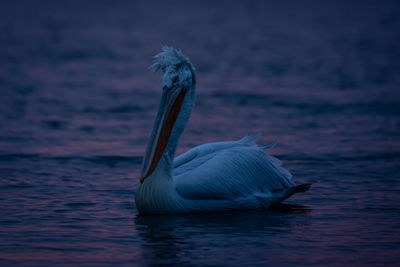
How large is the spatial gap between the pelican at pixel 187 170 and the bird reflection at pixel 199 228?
8 cm

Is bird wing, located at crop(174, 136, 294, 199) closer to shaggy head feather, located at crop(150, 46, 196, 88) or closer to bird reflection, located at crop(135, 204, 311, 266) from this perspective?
bird reflection, located at crop(135, 204, 311, 266)

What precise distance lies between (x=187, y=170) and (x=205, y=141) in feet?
9.38

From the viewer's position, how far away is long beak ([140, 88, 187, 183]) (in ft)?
18.6

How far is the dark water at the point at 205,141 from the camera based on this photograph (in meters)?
5.11

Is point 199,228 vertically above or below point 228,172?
below

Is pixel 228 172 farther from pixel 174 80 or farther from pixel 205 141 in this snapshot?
pixel 205 141

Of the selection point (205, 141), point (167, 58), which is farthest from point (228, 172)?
point (205, 141)

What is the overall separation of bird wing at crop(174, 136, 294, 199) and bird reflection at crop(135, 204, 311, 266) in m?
0.18

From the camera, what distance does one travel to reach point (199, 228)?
5.56 meters

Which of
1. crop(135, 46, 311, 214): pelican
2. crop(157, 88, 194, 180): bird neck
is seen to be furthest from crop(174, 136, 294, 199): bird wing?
crop(157, 88, 194, 180): bird neck

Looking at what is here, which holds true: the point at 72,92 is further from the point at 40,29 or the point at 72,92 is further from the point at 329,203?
the point at 40,29

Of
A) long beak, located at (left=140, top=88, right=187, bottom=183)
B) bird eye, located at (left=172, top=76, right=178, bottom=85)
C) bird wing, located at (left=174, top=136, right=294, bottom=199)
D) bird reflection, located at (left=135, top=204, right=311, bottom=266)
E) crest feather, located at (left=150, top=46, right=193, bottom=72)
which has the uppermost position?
crest feather, located at (left=150, top=46, right=193, bottom=72)

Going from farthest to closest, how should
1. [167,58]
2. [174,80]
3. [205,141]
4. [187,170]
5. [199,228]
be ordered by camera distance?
1. [205,141]
2. [187,170]
3. [174,80]
4. [167,58]
5. [199,228]

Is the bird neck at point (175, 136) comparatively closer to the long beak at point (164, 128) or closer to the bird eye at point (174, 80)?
the long beak at point (164, 128)
